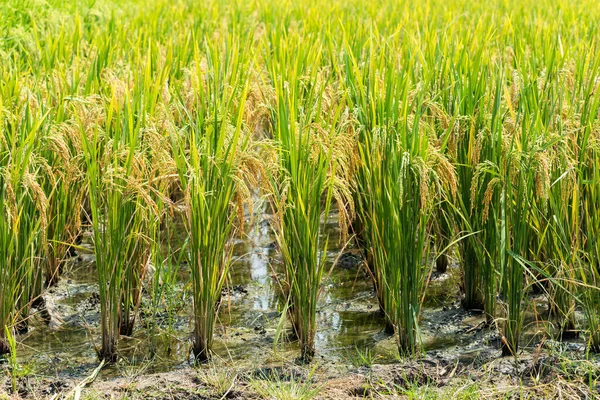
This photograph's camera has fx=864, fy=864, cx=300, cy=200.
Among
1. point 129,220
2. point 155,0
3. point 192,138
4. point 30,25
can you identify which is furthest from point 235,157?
point 155,0

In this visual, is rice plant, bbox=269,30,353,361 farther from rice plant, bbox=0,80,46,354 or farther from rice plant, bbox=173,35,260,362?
rice plant, bbox=0,80,46,354

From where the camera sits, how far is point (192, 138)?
3.13 metres

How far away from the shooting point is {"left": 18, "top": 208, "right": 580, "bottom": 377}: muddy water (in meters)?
3.14

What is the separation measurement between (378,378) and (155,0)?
7380 mm

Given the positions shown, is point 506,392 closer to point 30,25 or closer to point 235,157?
point 235,157

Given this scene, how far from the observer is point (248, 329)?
133 inches

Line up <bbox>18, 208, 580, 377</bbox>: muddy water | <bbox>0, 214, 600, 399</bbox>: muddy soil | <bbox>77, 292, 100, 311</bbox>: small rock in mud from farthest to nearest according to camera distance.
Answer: <bbox>77, 292, 100, 311</bbox>: small rock in mud < <bbox>18, 208, 580, 377</bbox>: muddy water < <bbox>0, 214, 600, 399</bbox>: muddy soil

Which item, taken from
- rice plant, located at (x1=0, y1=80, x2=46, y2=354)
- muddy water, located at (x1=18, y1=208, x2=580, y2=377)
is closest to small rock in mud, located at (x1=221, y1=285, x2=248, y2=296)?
muddy water, located at (x1=18, y1=208, x2=580, y2=377)

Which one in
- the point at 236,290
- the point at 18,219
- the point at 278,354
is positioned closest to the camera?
the point at 18,219

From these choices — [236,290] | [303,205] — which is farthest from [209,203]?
[236,290]

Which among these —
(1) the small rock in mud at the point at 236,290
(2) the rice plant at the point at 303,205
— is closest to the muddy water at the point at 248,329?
(1) the small rock in mud at the point at 236,290

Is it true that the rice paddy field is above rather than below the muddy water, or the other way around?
above

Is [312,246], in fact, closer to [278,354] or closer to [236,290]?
[278,354]

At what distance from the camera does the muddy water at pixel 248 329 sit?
3.14 metres
